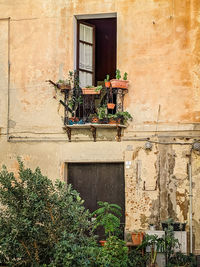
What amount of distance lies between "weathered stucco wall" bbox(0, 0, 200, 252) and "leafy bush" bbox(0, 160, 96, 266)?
3898mm

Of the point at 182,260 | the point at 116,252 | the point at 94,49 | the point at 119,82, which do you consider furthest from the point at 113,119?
the point at 182,260

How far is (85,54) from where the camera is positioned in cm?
1235

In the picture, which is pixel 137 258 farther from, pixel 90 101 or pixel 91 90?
pixel 91 90

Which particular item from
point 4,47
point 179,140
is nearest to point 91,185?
point 179,140

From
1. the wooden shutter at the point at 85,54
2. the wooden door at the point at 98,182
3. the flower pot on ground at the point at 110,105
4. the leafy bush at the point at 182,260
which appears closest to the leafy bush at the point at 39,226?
the leafy bush at the point at 182,260

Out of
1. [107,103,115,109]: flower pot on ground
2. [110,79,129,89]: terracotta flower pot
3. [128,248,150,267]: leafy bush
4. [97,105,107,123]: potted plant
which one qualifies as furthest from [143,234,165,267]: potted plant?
[110,79,129,89]: terracotta flower pot

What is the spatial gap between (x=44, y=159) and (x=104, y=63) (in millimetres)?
3874

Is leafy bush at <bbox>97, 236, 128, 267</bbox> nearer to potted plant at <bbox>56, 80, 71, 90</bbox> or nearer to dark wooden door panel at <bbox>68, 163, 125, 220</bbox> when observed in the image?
dark wooden door panel at <bbox>68, 163, 125, 220</bbox>

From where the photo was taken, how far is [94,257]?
7.57 m

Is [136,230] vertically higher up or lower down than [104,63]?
lower down

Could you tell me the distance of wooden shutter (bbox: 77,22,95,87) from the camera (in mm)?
12227

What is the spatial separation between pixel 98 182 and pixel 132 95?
2.17 m

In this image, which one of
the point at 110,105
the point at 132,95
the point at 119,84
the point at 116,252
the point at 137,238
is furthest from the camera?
the point at 132,95

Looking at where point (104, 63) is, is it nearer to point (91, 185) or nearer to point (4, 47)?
point (4, 47)
